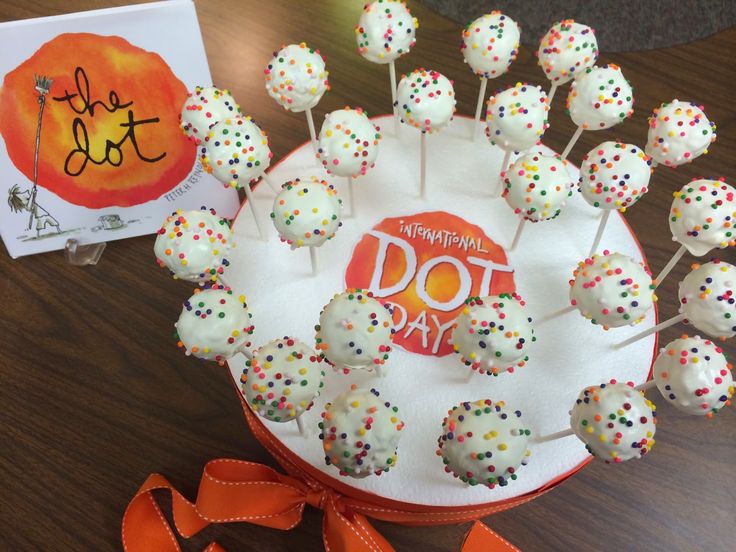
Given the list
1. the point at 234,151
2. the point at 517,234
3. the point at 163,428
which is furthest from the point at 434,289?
the point at 163,428

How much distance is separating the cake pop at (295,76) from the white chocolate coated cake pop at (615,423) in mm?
617

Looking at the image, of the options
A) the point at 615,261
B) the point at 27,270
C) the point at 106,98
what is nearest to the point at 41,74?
the point at 106,98

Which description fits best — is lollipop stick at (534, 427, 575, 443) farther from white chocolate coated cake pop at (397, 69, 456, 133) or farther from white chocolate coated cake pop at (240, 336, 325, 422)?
white chocolate coated cake pop at (397, 69, 456, 133)

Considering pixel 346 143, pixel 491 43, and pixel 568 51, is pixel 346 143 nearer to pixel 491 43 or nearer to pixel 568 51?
pixel 491 43

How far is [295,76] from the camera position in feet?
3.40

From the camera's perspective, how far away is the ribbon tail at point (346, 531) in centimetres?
98

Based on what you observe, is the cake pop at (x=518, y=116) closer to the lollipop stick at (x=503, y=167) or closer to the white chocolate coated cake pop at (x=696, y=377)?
the lollipop stick at (x=503, y=167)

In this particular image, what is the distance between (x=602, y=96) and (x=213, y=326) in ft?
2.21

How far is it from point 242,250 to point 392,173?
305mm

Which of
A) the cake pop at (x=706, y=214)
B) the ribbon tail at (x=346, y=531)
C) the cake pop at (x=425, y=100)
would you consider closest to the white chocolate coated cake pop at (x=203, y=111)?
the cake pop at (x=425, y=100)

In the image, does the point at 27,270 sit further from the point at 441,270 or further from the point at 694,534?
the point at 694,534

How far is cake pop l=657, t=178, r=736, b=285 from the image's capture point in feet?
3.09

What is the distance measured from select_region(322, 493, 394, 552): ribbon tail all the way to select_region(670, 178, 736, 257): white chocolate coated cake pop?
0.64 meters

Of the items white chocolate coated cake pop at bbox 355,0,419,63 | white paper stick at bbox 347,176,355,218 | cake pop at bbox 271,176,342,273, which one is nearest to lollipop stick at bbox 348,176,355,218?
white paper stick at bbox 347,176,355,218
